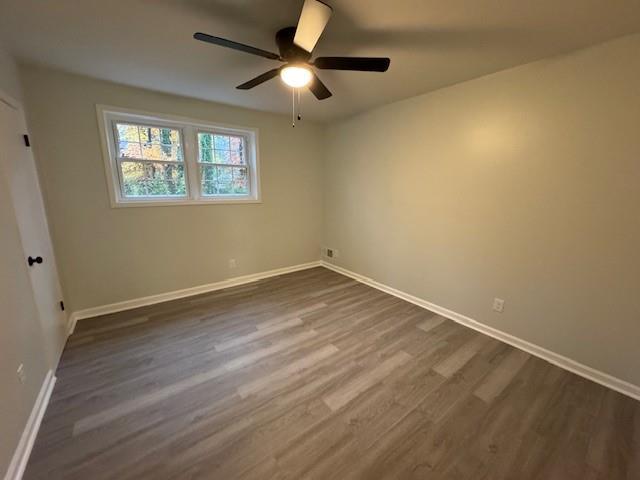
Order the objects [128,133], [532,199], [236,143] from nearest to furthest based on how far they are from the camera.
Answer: [532,199], [128,133], [236,143]

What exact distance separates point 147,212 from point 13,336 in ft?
5.95

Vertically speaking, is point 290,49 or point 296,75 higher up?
point 290,49

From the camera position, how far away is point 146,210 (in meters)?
2.98

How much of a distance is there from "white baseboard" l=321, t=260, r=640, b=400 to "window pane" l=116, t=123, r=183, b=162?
3242 mm

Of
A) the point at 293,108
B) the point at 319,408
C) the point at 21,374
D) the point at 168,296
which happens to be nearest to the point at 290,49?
the point at 293,108

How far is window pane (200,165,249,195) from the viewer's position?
11.2 feet

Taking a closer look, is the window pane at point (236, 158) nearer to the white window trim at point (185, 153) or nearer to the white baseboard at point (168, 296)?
the white window trim at point (185, 153)

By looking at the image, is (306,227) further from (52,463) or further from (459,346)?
(52,463)

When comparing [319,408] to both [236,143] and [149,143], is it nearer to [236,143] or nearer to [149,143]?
[149,143]

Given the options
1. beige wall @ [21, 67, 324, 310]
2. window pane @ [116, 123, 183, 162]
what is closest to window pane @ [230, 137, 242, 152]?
beige wall @ [21, 67, 324, 310]

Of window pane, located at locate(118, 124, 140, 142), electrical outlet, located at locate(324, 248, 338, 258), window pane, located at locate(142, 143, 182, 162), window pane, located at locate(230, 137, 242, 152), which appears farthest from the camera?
electrical outlet, located at locate(324, 248, 338, 258)

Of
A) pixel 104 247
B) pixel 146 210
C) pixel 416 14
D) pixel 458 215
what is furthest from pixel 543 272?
pixel 104 247

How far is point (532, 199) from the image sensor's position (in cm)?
217

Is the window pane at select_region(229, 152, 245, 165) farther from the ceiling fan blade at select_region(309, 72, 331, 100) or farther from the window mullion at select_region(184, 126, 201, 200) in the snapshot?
the ceiling fan blade at select_region(309, 72, 331, 100)
